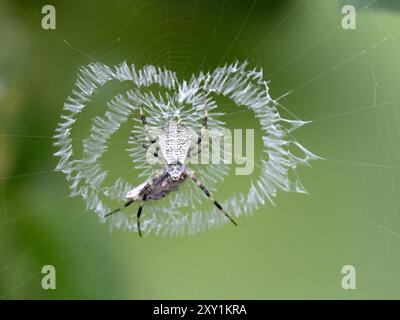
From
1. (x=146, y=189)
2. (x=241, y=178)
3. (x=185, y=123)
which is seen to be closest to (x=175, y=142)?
(x=185, y=123)

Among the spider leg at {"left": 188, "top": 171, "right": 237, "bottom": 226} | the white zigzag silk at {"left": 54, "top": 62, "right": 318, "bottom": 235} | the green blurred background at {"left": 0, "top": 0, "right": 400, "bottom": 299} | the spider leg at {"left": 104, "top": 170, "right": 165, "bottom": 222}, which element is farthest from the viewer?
the spider leg at {"left": 188, "top": 171, "right": 237, "bottom": 226}

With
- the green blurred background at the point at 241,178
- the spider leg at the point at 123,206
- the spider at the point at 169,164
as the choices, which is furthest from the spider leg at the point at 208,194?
the spider leg at the point at 123,206

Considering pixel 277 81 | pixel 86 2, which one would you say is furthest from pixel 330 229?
pixel 86 2

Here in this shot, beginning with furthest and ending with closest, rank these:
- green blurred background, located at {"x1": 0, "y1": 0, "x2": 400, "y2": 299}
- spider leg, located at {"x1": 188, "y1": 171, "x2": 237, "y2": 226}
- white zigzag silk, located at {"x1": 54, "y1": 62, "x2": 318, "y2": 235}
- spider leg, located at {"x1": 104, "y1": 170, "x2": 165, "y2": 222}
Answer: spider leg, located at {"x1": 188, "y1": 171, "x2": 237, "y2": 226}
spider leg, located at {"x1": 104, "y1": 170, "x2": 165, "y2": 222}
white zigzag silk, located at {"x1": 54, "y1": 62, "x2": 318, "y2": 235}
green blurred background, located at {"x1": 0, "y1": 0, "x2": 400, "y2": 299}

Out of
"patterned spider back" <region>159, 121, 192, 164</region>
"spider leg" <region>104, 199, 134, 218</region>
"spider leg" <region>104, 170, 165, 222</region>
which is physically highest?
"patterned spider back" <region>159, 121, 192, 164</region>

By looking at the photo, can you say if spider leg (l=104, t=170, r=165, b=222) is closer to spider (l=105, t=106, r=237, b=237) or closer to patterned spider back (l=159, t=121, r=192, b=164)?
spider (l=105, t=106, r=237, b=237)

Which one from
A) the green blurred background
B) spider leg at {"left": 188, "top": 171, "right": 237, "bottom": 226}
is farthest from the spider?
the green blurred background

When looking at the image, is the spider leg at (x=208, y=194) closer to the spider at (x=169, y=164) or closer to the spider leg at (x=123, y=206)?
the spider at (x=169, y=164)
